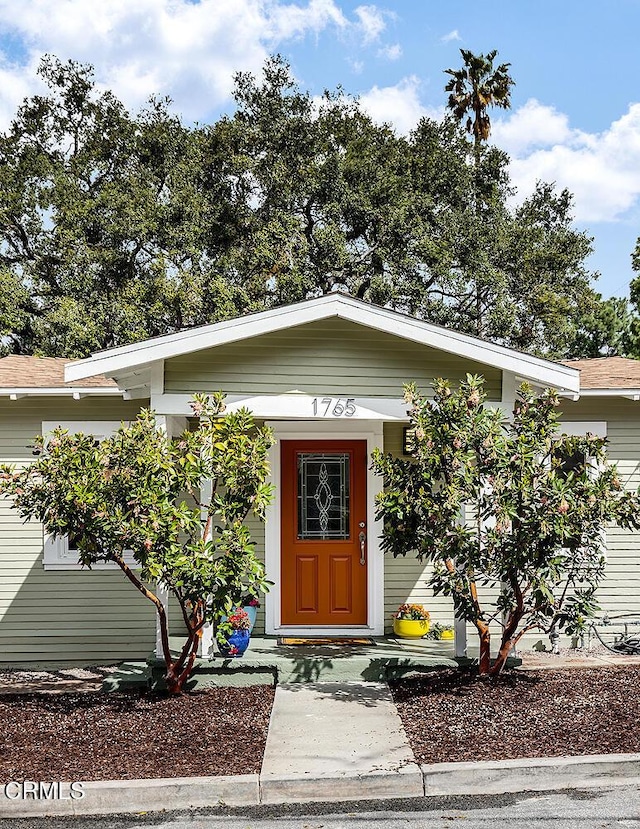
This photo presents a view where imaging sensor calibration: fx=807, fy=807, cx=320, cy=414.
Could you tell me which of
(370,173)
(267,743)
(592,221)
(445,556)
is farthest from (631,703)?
(592,221)

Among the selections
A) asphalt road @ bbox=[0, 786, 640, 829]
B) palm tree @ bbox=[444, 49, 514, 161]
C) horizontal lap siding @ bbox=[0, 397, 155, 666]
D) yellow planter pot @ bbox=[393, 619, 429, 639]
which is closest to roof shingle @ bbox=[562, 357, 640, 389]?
yellow planter pot @ bbox=[393, 619, 429, 639]

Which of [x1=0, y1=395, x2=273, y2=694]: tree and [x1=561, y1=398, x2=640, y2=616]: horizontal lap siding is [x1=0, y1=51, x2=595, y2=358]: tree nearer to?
[x1=561, y1=398, x2=640, y2=616]: horizontal lap siding

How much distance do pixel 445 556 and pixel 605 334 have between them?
62.5 feet

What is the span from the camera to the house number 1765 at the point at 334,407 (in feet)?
26.2

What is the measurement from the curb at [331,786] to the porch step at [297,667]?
239 cm

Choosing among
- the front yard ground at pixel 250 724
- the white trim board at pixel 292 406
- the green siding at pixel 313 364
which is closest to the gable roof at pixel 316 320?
the green siding at pixel 313 364

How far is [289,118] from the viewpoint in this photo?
954 inches

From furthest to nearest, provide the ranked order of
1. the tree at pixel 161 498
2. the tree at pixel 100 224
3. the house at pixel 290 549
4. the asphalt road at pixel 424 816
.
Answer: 1. the tree at pixel 100 224
2. the house at pixel 290 549
3. the tree at pixel 161 498
4. the asphalt road at pixel 424 816

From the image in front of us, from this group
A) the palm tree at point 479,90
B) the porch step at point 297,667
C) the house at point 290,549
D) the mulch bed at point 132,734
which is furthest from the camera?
the palm tree at point 479,90

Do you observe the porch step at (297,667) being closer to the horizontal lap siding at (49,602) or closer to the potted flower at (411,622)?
the potted flower at (411,622)

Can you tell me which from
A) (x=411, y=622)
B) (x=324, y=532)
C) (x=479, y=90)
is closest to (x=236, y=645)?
(x=324, y=532)

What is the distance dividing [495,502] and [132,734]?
11.7 ft

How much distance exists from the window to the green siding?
2015 mm

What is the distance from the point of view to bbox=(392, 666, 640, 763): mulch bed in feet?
19.3
